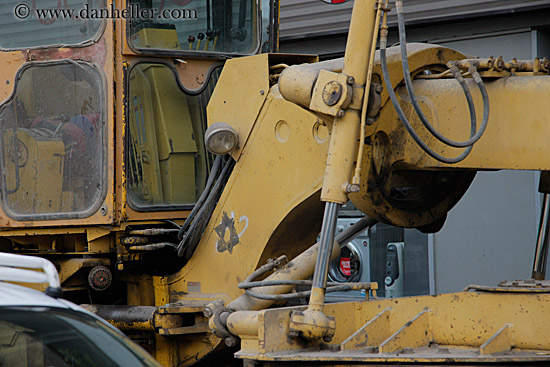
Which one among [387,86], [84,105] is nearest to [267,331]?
[387,86]

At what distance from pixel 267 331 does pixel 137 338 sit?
154 centimetres

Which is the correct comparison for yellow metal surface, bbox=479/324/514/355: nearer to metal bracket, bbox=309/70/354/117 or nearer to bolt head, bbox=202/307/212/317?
metal bracket, bbox=309/70/354/117

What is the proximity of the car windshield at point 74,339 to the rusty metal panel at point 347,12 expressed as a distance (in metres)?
6.28

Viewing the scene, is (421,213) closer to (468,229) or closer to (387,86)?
(387,86)

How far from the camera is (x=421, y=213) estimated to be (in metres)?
4.77

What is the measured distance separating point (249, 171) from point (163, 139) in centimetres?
85

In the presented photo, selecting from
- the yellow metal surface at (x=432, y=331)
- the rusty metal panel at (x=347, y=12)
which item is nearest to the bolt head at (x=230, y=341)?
the yellow metal surface at (x=432, y=331)

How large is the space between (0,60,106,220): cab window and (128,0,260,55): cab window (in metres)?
0.42

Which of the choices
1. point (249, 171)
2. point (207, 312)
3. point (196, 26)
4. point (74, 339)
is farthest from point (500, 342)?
point (196, 26)

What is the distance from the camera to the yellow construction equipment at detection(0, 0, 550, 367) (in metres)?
4.05

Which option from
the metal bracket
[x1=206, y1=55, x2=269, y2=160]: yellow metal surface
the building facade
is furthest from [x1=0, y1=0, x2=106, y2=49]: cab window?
the building facade

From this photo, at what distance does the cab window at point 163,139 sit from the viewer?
5398 mm

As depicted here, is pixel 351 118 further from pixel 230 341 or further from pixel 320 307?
pixel 230 341

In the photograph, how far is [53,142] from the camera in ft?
18.0
